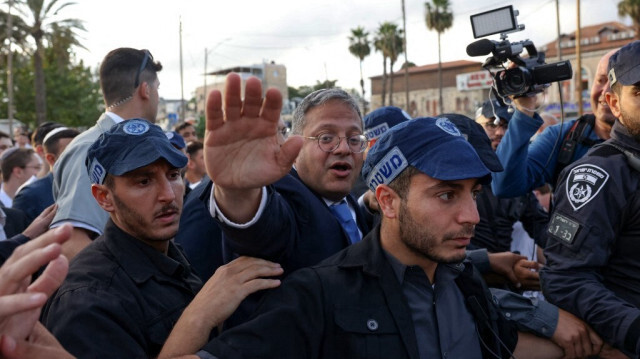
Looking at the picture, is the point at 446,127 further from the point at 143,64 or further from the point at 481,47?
the point at 143,64

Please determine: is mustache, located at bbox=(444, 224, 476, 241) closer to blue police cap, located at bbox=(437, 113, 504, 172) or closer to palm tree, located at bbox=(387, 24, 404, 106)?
blue police cap, located at bbox=(437, 113, 504, 172)

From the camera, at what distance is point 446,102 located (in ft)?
235

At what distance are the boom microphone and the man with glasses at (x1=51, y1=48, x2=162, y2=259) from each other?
209 centimetres

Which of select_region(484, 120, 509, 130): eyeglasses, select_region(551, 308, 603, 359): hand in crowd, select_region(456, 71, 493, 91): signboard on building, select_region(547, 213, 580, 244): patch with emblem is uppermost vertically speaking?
select_region(456, 71, 493, 91): signboard on building

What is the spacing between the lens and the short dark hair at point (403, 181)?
2398mm

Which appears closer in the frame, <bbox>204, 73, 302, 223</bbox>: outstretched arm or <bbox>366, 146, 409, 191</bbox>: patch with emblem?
<bbox>204, 73, 302, 223</bbox>: outstretched arm

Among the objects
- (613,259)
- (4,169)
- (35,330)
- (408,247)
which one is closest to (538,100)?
(613,259)

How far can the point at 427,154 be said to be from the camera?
2355 millimetres

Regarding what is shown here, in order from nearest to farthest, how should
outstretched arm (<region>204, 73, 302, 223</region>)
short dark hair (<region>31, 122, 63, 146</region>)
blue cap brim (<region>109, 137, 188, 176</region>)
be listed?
outstretched arm (<region>204, 73, 302, 223</region>) → blue cap brim (<region>109, 137, 188, 176</region>) → short dark hair (<region>31, 122, 63, 146</region>)

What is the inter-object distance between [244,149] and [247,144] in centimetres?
2

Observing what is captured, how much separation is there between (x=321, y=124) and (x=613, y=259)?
59.9 inches

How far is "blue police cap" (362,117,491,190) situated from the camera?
2.32m

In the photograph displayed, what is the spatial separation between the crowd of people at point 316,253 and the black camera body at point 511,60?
364 millimetres

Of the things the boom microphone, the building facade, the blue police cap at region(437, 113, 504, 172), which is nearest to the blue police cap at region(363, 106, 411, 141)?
the blue police cap at region(437, 113, 504, 172)
